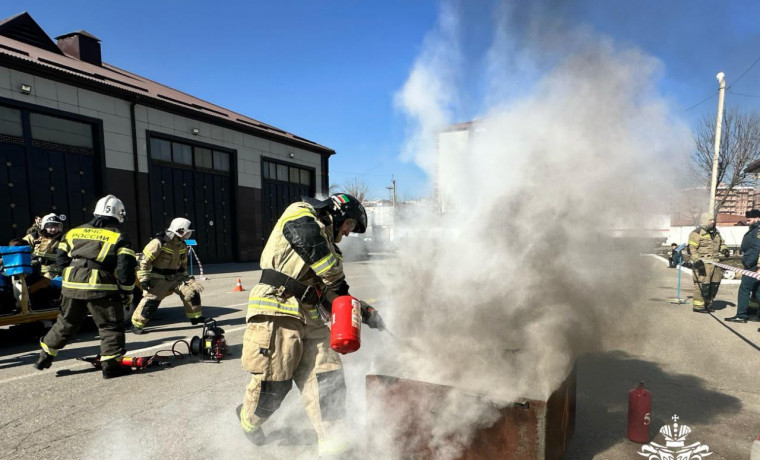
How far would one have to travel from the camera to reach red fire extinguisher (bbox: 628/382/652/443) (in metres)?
2.87

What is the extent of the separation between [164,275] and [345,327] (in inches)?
186

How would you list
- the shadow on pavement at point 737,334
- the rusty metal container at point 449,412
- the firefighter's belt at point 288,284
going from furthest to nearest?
1. the shadow on pavement at point 737,334
2. the firefighter's belt at point 288,284
3. the rusty metal container at point 449,412

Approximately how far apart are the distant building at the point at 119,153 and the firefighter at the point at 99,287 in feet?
30.3

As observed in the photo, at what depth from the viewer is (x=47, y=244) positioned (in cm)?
686

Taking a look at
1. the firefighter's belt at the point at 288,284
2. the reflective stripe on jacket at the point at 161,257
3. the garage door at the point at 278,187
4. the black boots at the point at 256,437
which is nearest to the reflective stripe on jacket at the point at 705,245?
the firefighter's belt at the point at 288,284

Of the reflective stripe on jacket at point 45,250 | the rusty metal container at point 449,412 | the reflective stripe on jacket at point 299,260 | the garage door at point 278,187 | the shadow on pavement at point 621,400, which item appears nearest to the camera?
the rusty metal container at point 449,412

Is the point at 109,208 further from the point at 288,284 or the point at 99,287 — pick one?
the point at 288,284

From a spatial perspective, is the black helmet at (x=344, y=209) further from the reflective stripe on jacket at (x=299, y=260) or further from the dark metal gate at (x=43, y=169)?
the dark metal gate at (x=43, y=169)

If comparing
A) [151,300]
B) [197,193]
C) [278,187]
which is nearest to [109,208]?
[151,300]

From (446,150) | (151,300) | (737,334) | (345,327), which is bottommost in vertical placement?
(737,334)

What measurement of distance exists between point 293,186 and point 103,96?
9.44 metres

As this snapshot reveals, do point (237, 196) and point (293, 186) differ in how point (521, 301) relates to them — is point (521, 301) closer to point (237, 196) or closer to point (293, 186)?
point (237, 196)

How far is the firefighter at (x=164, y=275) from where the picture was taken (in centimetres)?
605
